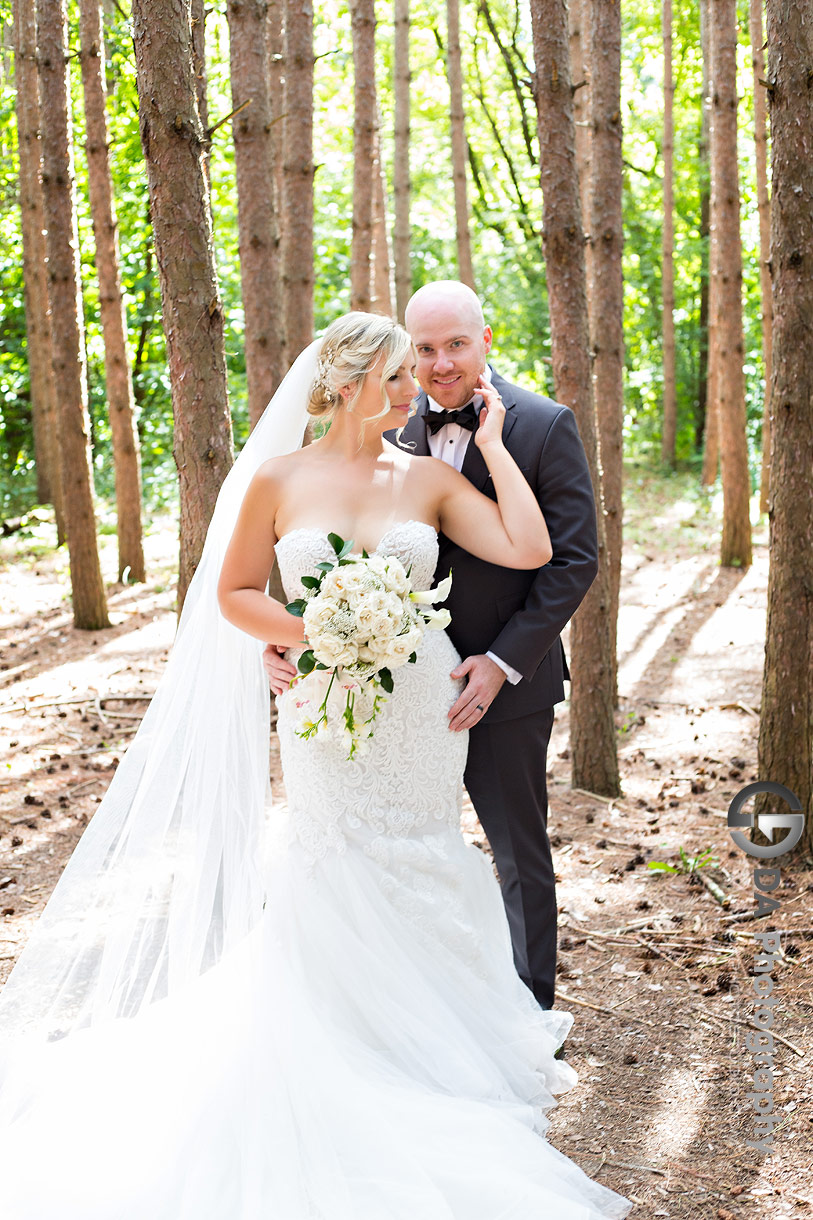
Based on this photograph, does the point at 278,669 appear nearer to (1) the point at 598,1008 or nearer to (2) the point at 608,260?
(1) the point at 598,1008

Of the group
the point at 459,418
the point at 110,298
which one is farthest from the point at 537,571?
the point at 110,298

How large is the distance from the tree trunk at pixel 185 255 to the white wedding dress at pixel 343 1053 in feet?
3.92

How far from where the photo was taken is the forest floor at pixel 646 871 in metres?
3.11

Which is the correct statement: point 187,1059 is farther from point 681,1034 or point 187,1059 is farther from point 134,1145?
point 681,1034

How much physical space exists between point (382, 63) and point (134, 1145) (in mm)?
22909

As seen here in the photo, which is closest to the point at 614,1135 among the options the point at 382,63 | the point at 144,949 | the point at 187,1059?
the point at 187,1059

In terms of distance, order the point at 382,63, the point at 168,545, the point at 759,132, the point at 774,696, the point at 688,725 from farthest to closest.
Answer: the point at 382,63, the point at 168,545, the point at 759,132, the point at 688,725, the point at 774,696

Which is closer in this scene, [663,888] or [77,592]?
[663,888]

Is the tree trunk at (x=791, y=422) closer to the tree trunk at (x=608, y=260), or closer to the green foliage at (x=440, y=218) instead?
the tree trunk at (x=608, y=260)

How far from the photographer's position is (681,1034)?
3.72 meters

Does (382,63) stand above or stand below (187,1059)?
above

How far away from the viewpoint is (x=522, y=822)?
3.64 metres

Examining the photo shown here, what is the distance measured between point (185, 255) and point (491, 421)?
1.51 metres

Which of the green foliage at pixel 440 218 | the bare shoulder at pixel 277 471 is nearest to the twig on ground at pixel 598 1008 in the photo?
the bare shoulder at pixel 277 471
